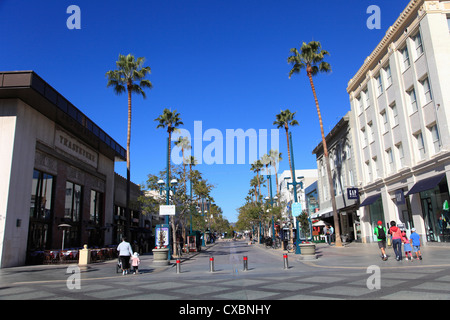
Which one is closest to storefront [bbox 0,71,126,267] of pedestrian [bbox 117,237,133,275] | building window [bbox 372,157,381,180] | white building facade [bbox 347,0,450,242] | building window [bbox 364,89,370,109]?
pedestrian [bbox 117,237,133,275]

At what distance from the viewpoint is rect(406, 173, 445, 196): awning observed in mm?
21516

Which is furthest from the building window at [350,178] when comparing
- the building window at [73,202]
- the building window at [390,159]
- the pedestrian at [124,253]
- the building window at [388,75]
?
the pedestrian at [124,253]

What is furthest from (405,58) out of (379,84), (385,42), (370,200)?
(370,200)

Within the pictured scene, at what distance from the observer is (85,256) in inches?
855

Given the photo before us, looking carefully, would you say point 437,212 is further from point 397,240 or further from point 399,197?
point 397,240

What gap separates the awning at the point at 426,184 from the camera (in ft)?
70.6

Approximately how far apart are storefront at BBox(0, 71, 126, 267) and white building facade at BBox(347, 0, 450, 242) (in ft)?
84.6

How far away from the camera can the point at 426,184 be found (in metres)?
22.5
